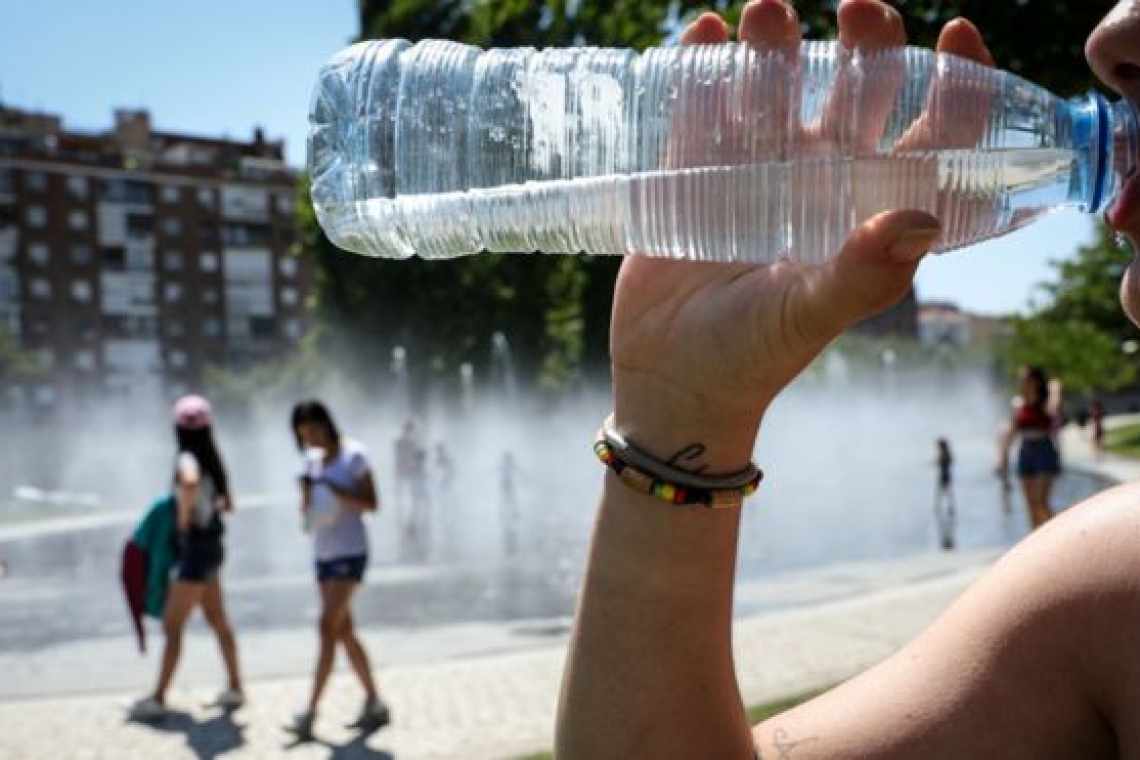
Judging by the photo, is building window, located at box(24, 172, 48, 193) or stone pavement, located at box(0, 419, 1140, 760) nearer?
stone pavement, located at box(0, 419, 1140, 760)

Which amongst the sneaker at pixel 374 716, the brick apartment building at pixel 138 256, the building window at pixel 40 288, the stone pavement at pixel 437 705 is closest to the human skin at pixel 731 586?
the stone pavement at pixel 437 705

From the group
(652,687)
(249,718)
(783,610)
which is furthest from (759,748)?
(783,610)

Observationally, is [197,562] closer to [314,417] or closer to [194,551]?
[194,551]

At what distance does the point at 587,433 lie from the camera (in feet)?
140

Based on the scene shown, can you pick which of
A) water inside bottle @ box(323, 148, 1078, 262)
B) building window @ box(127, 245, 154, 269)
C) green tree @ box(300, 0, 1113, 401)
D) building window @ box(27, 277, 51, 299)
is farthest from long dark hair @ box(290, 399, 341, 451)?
building window @ box(127, 245, 154, 269)

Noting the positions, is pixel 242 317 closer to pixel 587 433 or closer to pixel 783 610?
pixel 587 433

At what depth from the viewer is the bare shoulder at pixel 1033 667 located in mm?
1485

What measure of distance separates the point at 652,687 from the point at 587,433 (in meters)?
41.1

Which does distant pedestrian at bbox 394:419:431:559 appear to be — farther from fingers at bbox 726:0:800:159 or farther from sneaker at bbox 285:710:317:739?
fingers at bbox 726:0:800:159

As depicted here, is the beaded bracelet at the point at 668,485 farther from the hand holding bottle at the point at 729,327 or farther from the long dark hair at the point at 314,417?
the long dark hair at the point at 314,417

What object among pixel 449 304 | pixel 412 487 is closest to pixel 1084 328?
pixel 449 304

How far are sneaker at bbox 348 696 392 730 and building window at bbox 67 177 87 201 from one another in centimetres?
9557

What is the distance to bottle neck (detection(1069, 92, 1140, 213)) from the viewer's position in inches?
60.4

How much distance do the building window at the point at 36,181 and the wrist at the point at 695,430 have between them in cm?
10032
